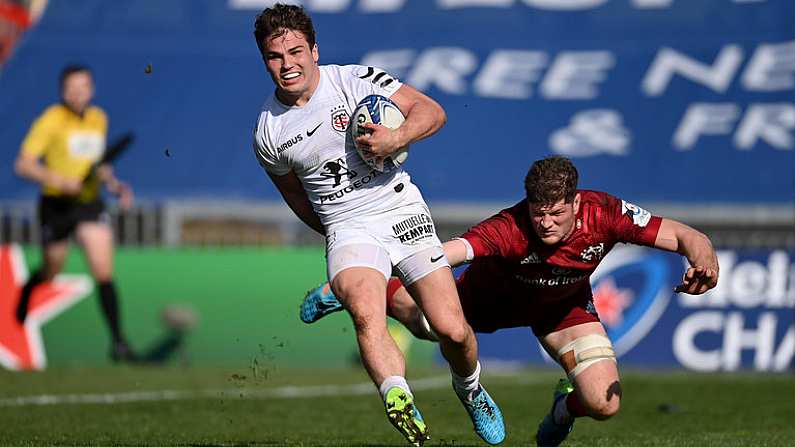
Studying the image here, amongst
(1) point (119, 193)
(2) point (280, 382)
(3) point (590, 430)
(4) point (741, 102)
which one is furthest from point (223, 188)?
(3) point (590, 430)

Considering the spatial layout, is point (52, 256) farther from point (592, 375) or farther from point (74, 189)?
point (592, 375)

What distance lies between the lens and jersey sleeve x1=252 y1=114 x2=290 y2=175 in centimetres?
823

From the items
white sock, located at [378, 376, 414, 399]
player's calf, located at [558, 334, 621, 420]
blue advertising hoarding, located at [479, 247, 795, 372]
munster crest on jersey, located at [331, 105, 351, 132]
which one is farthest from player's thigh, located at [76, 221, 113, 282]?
white sock, located at [378, 376, 414, 399]

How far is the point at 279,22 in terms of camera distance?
800cm

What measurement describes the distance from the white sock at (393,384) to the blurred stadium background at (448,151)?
870 cm

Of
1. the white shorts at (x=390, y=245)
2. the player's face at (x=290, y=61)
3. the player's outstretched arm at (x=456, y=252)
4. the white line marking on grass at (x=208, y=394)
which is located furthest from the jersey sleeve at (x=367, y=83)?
the white line marking on grass at (x=208, y=394)

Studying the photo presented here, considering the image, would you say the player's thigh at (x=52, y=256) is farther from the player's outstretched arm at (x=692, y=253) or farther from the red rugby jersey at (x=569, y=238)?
the player's outstretched arm at (x=692, y=253)

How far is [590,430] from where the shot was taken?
34.9 ft

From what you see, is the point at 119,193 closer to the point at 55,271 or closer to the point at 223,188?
the point at 55,271

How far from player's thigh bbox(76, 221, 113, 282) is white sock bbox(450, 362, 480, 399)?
25.5 ft

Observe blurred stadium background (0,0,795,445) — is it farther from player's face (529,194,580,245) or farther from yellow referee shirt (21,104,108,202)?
player's face (529,194,580,245)

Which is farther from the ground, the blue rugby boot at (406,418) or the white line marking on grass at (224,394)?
the blue rugby boot at (406,418)

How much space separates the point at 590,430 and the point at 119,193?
728 cm

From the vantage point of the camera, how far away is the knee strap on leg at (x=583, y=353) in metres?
8.71
